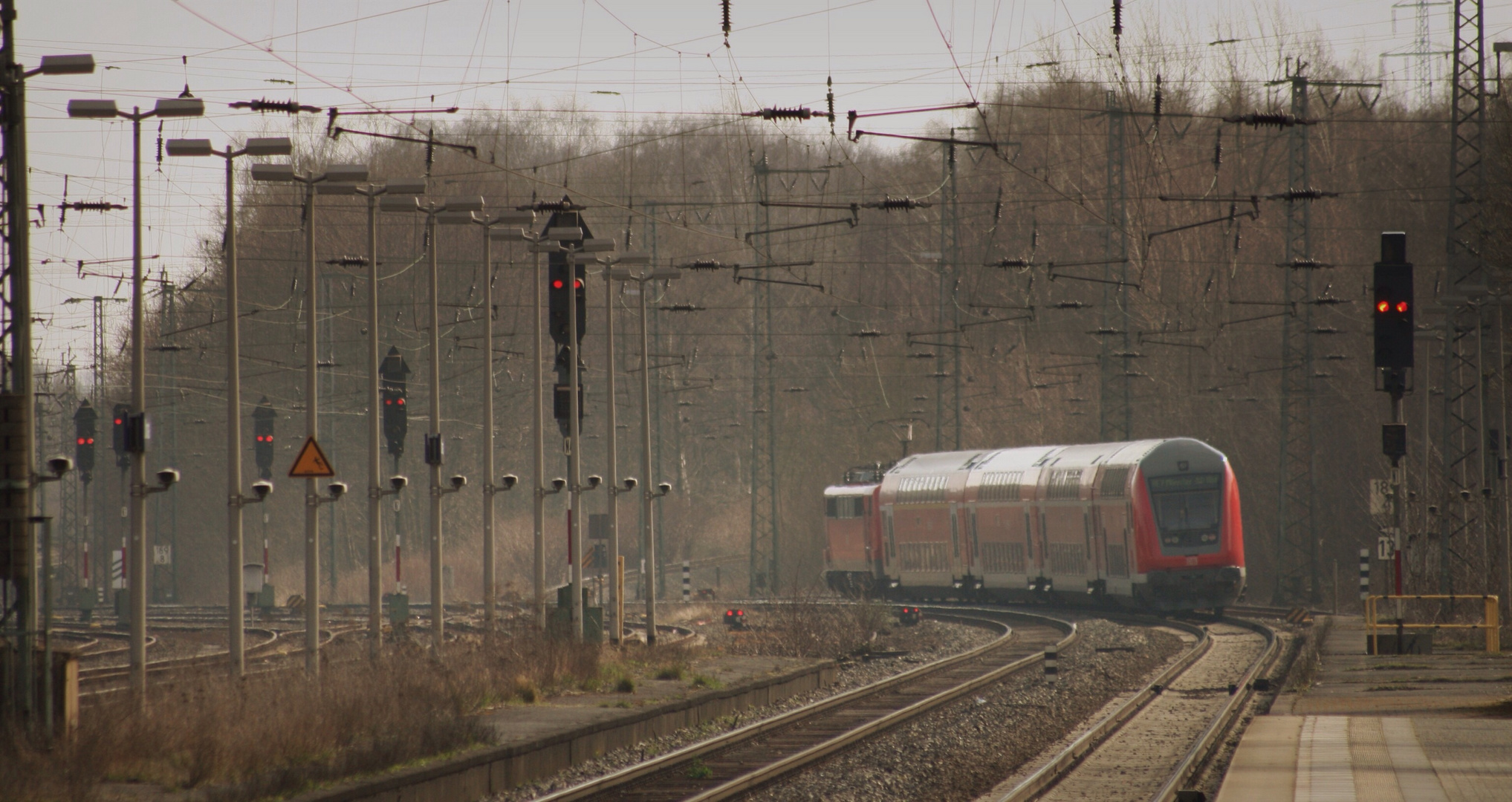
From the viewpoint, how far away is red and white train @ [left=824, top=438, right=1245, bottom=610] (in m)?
34.7

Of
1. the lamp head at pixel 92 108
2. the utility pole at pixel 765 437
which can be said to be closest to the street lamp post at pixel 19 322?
the lamp head at pixel 92 108

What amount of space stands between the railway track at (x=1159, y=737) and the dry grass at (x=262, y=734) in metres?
5.34

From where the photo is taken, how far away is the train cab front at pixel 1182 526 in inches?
1361

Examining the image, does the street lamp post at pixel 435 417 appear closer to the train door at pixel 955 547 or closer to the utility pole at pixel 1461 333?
the utility pole at pixel 1461 333

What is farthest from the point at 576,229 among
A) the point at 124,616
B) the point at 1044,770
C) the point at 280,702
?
the point at 124,616

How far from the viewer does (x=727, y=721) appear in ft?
65.6

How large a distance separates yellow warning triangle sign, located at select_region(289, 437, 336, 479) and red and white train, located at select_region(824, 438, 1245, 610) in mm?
19849

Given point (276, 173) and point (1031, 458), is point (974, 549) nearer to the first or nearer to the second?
point (1031, 458)

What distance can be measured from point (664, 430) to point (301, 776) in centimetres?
6512

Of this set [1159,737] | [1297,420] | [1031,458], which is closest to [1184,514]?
[1031,458]

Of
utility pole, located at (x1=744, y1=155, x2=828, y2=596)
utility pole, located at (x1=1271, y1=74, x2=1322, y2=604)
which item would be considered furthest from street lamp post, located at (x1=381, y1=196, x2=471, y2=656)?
utility pole, located at (x1=1271, y1=74, x2=1322, y2=604)

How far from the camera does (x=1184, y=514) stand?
114ft

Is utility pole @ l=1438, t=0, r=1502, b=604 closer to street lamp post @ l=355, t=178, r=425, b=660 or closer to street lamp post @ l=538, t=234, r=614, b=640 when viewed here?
street lamp post @ l=538, t=234, r=614, b=640

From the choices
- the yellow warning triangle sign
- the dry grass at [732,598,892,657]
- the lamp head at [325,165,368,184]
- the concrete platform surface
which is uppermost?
the lamp head at [325,165,368,184]
